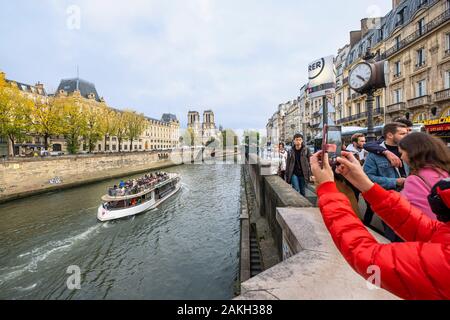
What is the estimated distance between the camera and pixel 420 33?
68.7 ft

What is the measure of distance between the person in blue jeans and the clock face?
5.74ft

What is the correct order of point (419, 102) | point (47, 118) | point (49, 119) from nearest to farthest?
point (419, 102) < point (47, 118) < point (49, 119)

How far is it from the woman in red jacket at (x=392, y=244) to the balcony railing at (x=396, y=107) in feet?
86.3

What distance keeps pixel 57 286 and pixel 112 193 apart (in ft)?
27.3

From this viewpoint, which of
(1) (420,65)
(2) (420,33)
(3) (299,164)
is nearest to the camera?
(3) (299,164)

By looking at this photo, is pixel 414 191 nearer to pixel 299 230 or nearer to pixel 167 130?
pixel 299 230

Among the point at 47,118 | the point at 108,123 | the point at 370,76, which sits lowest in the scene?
the point at 370,76

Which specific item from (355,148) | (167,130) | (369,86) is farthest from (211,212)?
(167,130)

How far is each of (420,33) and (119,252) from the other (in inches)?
1169

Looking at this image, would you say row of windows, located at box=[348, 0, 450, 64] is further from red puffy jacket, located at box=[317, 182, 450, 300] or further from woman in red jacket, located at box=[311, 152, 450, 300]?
red puffy jacket, located at box=[317, 182, 450, 300]

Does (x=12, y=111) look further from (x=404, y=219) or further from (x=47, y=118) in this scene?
(x=404, y=219)

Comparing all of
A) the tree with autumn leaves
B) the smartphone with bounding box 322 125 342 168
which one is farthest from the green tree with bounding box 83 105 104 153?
the smartphone with bounding box 322 125 342 168

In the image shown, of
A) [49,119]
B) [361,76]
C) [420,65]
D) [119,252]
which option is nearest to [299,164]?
[361,76]

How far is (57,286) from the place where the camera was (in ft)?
29.0
